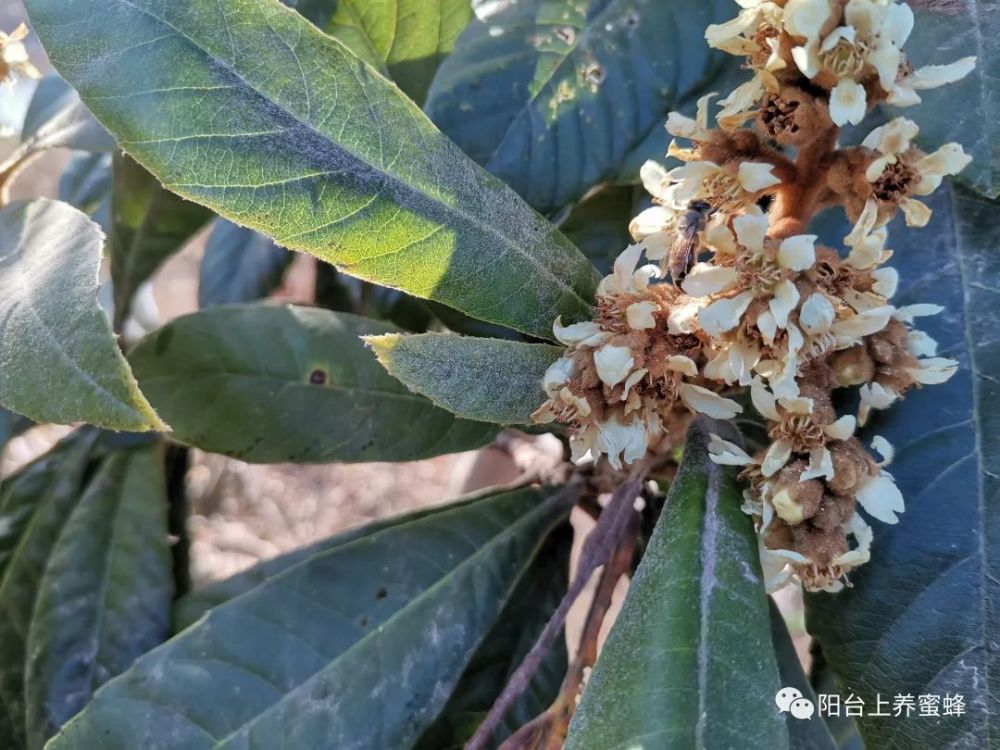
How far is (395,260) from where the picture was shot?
0.51 metres

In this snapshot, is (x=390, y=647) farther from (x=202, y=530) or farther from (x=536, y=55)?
(x=202, y=530)

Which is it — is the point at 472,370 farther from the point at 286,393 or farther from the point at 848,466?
the point at 286,393

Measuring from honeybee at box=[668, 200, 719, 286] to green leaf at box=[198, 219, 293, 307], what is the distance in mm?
700

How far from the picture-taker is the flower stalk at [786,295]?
1.53 ft

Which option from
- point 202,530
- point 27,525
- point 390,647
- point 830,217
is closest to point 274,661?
point 390,647

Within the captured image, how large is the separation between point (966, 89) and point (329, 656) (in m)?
0.61

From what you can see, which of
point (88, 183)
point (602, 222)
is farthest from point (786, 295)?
point (88, 183)

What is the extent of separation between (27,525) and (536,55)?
2.28ft

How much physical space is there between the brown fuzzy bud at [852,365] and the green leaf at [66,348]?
0.39 meters

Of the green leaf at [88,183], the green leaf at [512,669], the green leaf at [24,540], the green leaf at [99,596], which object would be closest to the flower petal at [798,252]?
the green leaf at [512,669]

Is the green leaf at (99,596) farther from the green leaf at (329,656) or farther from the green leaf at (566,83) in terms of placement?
the green leaf at (566,83)

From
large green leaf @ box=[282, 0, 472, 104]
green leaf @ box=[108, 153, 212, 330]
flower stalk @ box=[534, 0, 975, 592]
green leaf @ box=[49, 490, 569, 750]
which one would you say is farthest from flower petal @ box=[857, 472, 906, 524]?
green leaf @ box=[108, 153, 212, 330]

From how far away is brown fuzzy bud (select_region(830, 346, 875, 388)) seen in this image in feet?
1.68

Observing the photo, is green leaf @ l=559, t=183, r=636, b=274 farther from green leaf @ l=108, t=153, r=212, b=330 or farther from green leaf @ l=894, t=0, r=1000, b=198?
green leaf @ l=108, t=153, r=212, b=330
